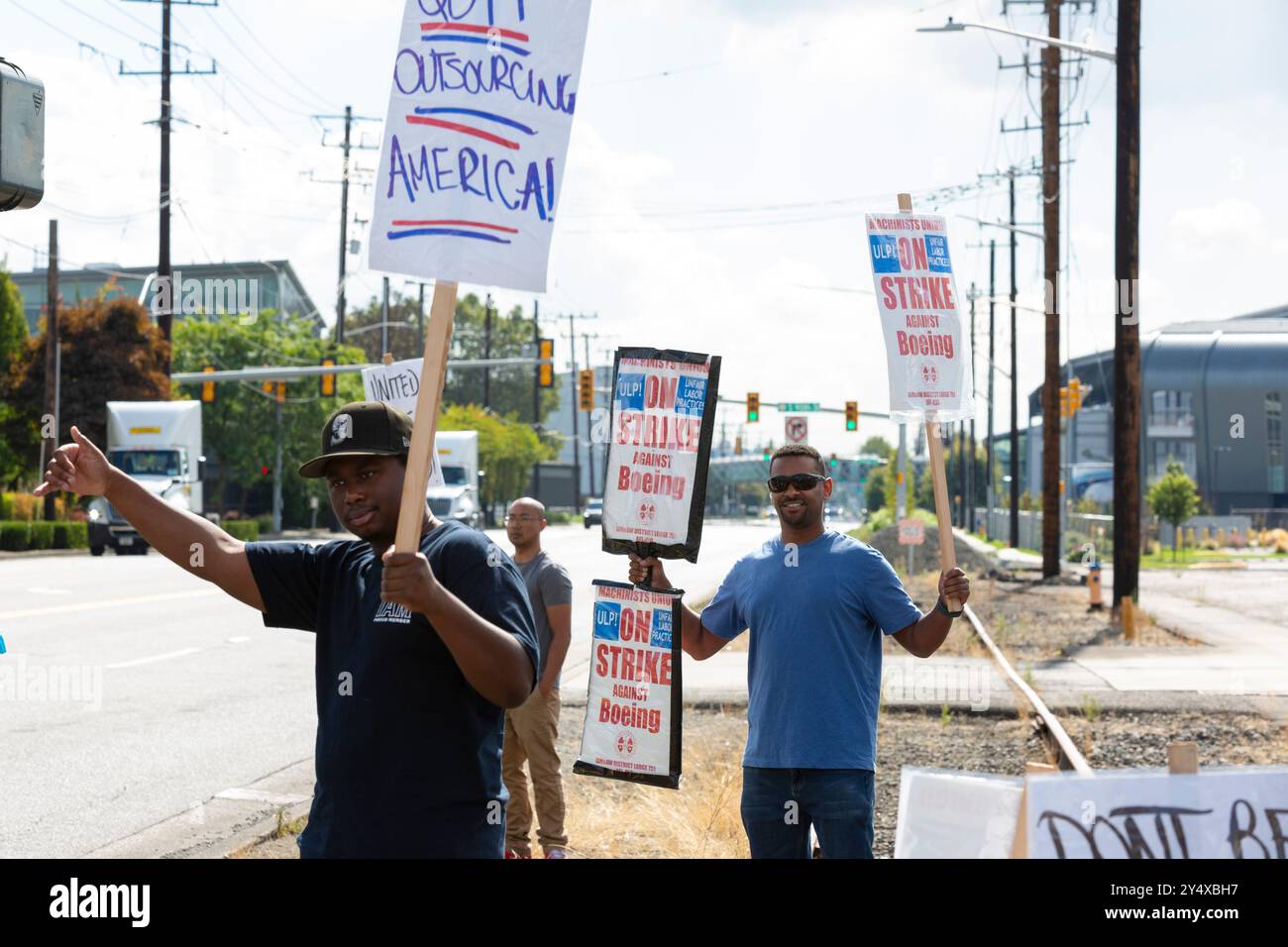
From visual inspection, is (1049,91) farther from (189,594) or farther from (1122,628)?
(189,594)

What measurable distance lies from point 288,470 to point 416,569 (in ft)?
188

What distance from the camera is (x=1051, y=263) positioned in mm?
32562

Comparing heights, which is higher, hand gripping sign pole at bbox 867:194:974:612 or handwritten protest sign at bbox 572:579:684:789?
hand gripping sign pole at bbox 867:194:974:612

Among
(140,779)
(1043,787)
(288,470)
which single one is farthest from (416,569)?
(288,470)

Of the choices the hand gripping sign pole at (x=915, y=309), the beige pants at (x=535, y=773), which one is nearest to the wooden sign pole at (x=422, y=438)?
the hand gripping sign pole at (x=915, y=309)

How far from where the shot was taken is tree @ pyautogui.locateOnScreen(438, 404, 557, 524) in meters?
85.1

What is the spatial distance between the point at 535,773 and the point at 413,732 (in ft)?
13.7

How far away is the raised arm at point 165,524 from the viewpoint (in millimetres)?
3936

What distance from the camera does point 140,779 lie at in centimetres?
972

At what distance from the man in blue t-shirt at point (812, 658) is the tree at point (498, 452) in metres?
77.2

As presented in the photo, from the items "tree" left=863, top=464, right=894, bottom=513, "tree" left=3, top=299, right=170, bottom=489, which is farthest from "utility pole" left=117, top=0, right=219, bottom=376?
"tree" left=863, top=464, right=894, bottom=513

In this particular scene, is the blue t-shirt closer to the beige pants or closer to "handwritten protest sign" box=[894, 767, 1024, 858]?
"handwritten protest sign" box=[894, 767, 1024, 858]

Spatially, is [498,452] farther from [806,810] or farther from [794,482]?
[806,810]

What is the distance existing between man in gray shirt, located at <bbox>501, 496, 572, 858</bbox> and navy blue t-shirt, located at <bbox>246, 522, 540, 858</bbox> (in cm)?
380
